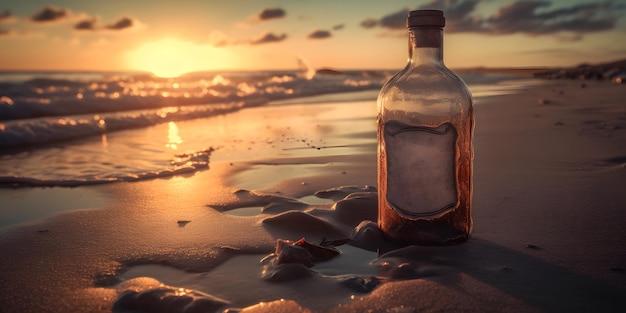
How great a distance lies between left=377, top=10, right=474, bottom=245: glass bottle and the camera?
1545 millimetres

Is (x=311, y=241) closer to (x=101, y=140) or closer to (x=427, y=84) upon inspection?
(x=427, y=84)

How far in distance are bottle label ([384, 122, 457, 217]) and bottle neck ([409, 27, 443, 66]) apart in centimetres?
21

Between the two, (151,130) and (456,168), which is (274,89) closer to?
(151,130)

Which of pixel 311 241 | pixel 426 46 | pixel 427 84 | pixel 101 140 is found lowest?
pixel 311 241

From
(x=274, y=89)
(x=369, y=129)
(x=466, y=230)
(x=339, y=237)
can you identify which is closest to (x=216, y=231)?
(x=339, y=237)

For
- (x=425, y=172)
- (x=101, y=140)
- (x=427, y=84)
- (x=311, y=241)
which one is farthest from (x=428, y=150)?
(x=101, y=140)

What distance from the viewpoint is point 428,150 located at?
1.56 metres

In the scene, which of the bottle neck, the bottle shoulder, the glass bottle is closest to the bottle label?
the glass bottle

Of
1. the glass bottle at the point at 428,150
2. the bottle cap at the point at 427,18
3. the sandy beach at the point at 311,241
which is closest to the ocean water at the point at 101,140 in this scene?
the sandy beach at the point at 311,241

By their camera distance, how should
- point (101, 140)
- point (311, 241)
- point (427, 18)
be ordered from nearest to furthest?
1. point (427, 18)
2. point (311, 241)
3. point (101, 140)

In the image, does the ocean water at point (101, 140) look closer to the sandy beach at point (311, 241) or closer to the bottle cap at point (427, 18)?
the sandy beach at point (311, 241)

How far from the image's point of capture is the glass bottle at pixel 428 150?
1.54 meters

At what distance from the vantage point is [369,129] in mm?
5129

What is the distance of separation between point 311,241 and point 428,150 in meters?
0.50
